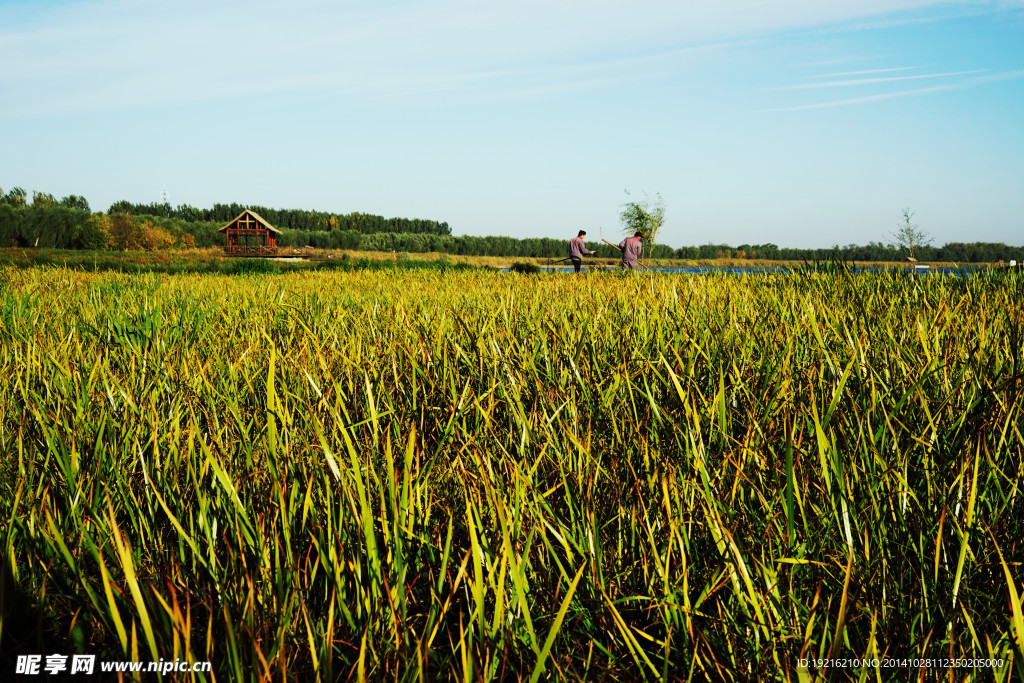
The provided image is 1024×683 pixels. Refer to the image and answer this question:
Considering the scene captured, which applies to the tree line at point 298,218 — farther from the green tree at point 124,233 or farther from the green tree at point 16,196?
the green tree at point 124,233

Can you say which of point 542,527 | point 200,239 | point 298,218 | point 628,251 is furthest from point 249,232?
point 542,527

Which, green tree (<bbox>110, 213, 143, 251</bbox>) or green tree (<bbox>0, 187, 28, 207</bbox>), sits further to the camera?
green tree (<bbox>0, 187, 28, 207</bbox>)

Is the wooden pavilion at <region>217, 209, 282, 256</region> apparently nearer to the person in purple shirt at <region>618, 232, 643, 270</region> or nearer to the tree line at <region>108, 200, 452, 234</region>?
the tree line at <region>108, 200, 452, 234</region>

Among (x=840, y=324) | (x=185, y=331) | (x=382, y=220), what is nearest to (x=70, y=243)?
(x=185, y=331)

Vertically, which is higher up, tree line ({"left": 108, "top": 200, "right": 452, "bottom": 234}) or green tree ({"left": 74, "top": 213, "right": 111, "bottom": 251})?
tree line ({"left": 108, "top": 200, "right": 452, "bottom": 234})

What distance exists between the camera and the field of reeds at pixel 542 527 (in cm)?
78

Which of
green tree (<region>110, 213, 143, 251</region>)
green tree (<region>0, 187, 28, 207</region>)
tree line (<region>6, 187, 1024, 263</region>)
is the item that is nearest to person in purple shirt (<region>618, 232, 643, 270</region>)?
tree line (<region>6, 187, 1024, 263</region>)

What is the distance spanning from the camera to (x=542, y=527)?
0.98m

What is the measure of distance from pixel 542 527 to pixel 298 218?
112m

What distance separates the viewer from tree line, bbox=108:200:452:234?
9106 cm

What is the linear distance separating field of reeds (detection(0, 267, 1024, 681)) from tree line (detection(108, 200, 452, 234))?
9858 centimetres

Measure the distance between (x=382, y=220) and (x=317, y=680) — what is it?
4656 inches

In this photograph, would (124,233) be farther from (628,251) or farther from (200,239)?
(628,251)

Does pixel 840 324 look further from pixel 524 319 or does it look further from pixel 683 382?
pixel 524 319
